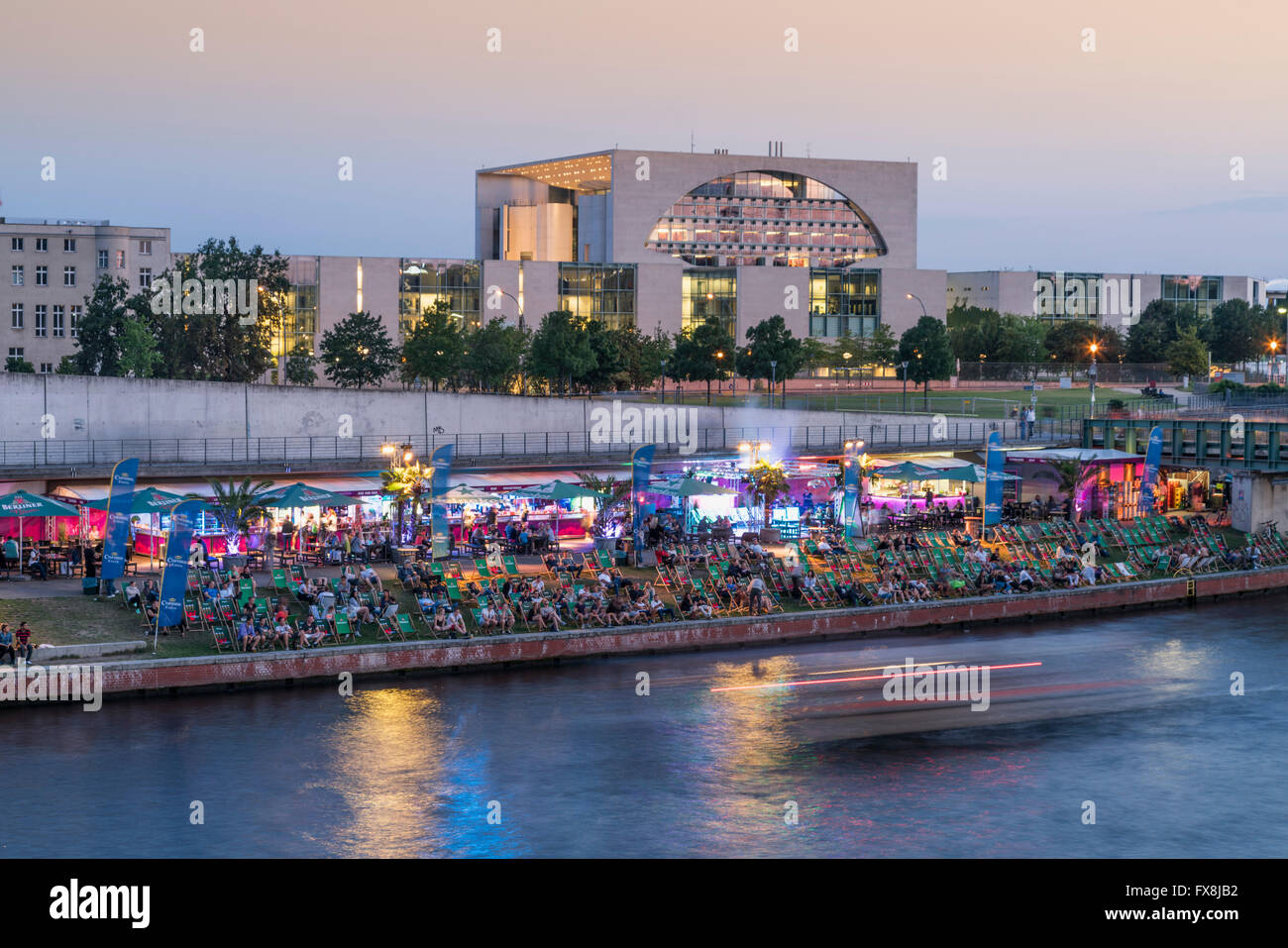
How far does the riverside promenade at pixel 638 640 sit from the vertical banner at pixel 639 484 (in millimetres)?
5701

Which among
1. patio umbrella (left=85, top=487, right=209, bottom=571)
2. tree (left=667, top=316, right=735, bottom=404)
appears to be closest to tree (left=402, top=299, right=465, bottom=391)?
tree (left=667, top=316, right=735, bottom=404)

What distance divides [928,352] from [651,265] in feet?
91.5

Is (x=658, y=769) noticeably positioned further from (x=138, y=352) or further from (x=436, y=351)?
(x=138, y=352)

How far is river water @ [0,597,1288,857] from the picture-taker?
21875 millimetres

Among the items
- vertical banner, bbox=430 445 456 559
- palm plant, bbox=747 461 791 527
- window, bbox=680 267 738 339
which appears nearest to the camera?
vertical banner, bbox=430 445 456 559

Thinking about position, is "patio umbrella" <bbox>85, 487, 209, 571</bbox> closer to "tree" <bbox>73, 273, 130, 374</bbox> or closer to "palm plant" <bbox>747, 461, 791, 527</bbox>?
"palm plant" <bbox>747, 461, 791, 527</bbox>

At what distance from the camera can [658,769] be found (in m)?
25.4

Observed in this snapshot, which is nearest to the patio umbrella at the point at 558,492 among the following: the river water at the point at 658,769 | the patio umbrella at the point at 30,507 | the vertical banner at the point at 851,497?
the vertical banner at the point at 851,497

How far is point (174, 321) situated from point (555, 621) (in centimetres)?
4947

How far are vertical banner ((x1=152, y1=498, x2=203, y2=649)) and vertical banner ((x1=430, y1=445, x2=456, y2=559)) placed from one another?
8500 mm

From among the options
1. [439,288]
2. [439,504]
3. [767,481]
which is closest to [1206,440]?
[767,481]

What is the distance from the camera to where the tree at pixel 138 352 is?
7550 cm

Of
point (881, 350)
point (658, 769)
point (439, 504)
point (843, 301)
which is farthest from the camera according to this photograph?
point (843, 301)

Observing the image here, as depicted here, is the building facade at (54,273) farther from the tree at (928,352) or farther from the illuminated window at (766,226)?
the tree at (928,352)
